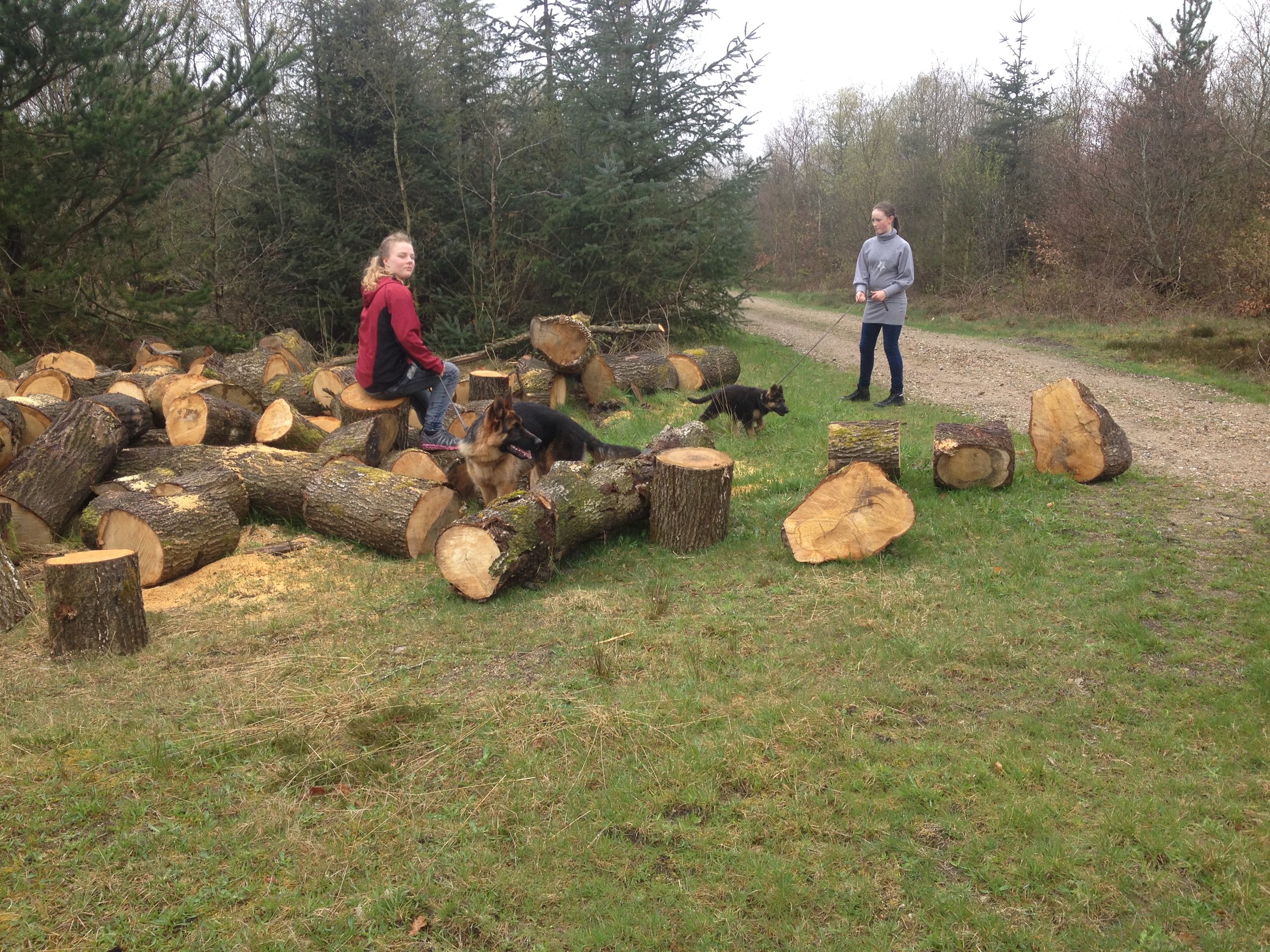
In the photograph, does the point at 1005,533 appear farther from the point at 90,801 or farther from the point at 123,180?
the point at 123,180

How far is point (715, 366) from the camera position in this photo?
12.5 meters

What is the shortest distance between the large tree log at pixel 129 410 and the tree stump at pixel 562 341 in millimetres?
4679

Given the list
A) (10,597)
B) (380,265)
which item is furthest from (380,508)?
(380,265)

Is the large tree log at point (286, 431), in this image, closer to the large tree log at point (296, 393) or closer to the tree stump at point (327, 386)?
the large tree log at point (296, 393)

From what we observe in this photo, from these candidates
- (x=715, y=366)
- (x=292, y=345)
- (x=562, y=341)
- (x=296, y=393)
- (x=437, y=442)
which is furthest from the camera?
(x=292, y=345)

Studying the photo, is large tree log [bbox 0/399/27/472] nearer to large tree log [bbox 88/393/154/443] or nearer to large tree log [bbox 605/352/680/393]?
large tree log [bbox 88/393/154/443]

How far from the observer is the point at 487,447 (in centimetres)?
657

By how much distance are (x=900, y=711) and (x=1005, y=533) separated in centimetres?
268

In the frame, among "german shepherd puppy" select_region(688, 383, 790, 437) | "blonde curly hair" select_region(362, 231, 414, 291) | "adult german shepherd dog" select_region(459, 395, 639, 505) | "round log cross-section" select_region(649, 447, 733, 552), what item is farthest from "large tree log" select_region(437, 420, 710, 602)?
"german shepherd puppy" select_region(688, 383, 790, 437)

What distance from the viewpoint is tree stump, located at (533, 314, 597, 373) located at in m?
10.9

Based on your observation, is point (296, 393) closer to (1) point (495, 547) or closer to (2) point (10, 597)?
(2) point (10, 597)

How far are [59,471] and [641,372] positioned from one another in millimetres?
6977

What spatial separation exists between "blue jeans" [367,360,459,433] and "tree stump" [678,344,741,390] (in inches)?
198

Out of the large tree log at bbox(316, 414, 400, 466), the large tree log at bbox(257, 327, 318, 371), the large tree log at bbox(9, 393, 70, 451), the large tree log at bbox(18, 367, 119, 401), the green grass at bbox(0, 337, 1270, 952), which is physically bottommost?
the green grass at bbox(0, 337, 1270, 952)
